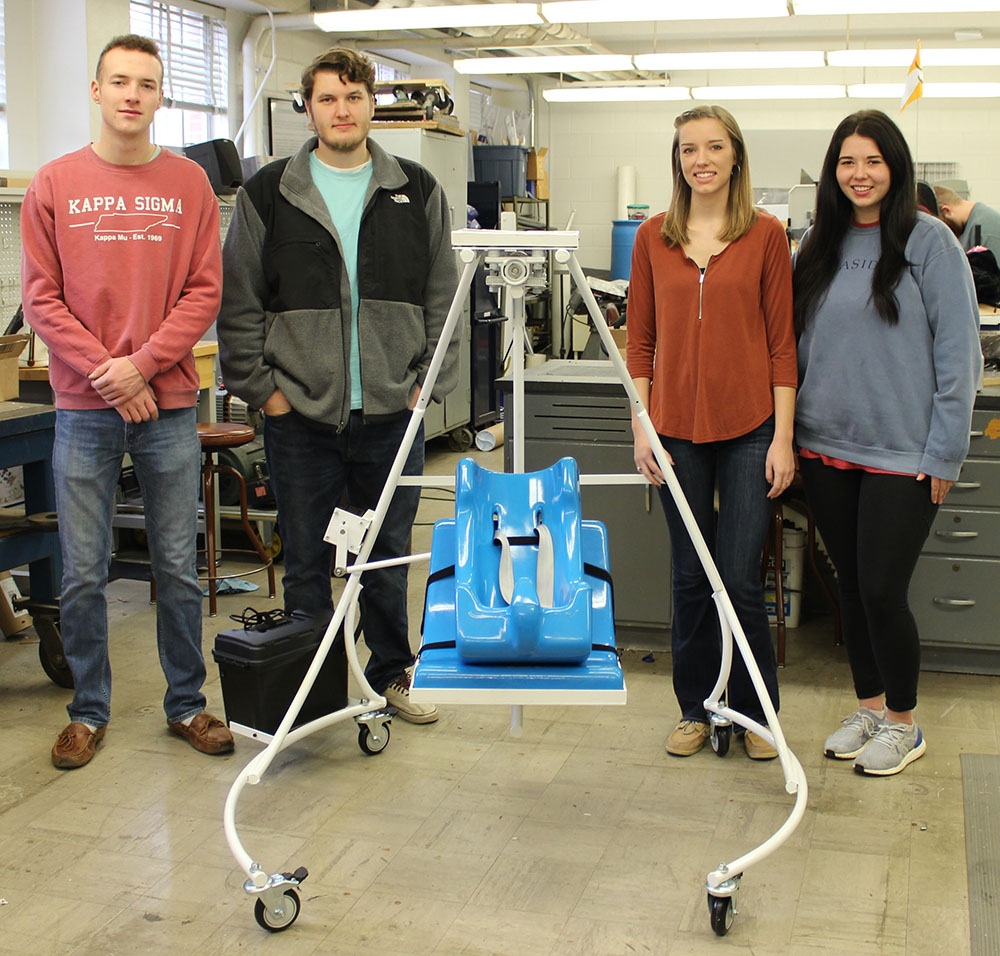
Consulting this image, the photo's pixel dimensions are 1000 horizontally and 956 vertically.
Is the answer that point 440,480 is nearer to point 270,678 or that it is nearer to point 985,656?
point 270,678

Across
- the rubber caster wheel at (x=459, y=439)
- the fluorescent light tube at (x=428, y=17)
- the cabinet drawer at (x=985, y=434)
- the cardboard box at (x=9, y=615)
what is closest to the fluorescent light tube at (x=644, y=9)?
the fluorescent light tube at (x=428, y=17)

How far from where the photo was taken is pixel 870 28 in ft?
33.0

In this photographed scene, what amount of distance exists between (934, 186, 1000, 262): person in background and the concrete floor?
2.46m

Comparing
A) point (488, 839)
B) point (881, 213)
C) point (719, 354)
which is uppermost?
point (881, 213)

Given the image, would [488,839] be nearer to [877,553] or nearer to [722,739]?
[722,739]

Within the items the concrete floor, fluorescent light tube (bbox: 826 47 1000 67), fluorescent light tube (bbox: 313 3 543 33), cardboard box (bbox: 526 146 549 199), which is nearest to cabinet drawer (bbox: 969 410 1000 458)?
the concrete floor

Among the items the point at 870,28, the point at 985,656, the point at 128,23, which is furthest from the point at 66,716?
the point at 870,28

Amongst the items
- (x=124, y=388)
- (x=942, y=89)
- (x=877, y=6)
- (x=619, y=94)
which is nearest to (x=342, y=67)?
(x=124, y=388)

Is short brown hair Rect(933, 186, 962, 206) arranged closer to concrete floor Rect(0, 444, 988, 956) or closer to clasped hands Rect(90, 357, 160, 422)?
concrete floor Rect(0, 444, 988, 956)

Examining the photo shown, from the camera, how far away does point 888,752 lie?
2.47 metres

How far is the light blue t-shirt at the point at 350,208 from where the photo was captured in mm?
2492

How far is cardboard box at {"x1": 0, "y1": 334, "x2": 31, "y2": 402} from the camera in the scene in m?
3.04

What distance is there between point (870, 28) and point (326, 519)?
30.7 ft

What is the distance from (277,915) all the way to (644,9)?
4.89m
